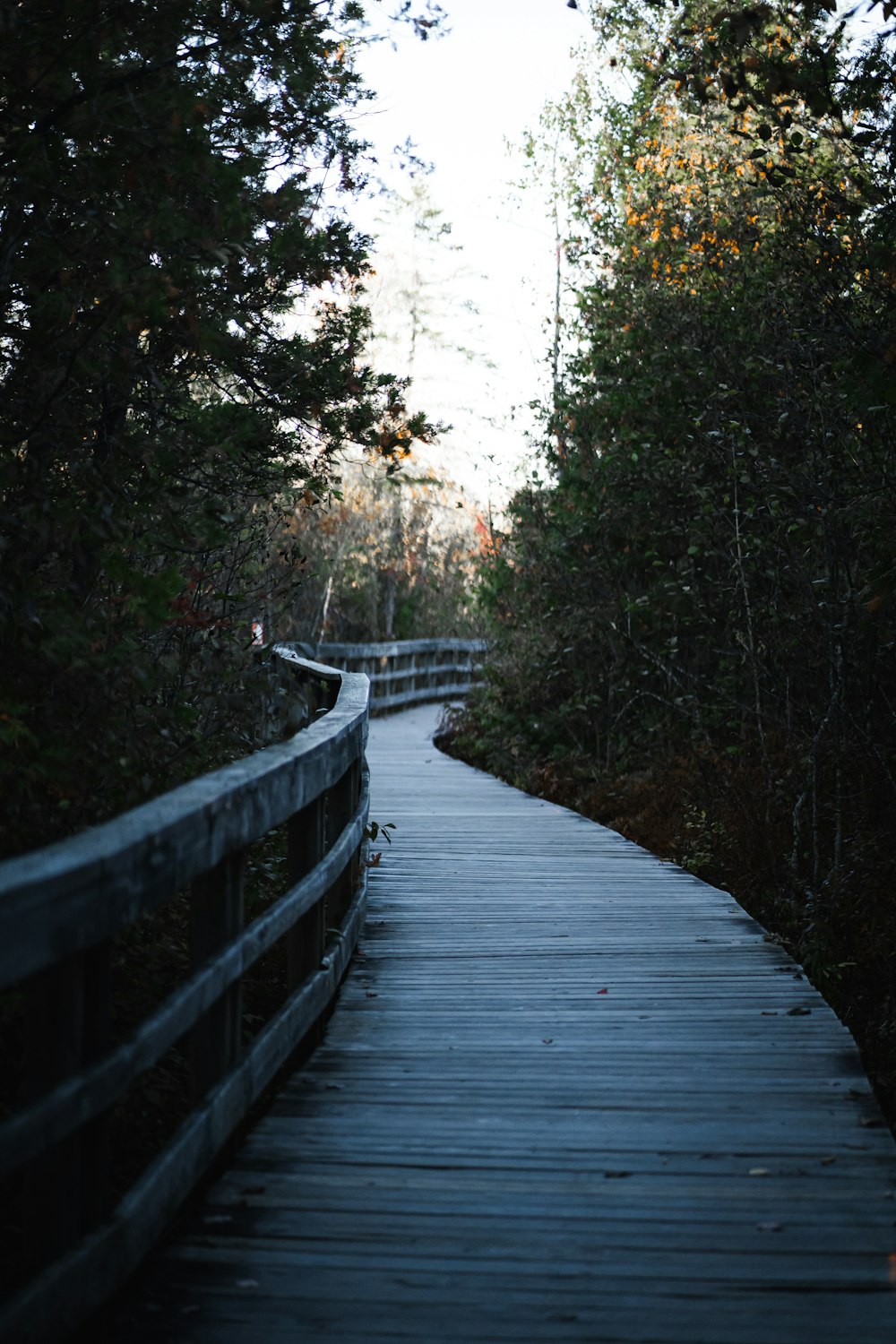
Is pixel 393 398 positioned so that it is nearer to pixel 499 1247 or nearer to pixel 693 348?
pixel 693 348

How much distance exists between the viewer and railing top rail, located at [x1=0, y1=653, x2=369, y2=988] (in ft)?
7.01

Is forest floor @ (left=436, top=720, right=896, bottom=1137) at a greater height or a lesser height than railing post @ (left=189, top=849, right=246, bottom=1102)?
lesser

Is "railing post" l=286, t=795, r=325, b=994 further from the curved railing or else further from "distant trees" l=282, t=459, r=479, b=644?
"distant trees" l=282, t=459, r=479, b=644

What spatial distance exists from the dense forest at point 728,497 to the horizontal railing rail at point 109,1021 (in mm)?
3503

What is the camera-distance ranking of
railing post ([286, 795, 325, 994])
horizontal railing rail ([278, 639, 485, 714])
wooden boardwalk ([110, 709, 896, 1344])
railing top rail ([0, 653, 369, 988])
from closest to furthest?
railing top rail ([0, 653, 369, 988]) < wooden boardwalk ([110, 709, 896, 1344]) < railing post ([286, 795, 325, 994]) < horizontal railing rail ([278, 639, 485, 714])

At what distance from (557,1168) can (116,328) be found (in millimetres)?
3227

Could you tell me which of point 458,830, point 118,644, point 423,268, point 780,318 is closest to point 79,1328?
point 118,644

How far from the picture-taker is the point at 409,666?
2439 centimetres

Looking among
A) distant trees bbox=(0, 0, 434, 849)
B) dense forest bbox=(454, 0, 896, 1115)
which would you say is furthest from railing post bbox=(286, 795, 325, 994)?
dense forest bbox=(454, 0, 896, 1115)

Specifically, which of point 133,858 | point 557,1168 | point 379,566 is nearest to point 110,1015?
point 133,858

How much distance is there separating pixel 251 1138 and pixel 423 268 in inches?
1367

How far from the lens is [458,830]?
10023mm

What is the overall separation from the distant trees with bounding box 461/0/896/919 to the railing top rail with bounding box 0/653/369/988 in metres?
3.35

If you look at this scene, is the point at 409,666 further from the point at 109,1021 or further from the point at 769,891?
the point at 109,1021
